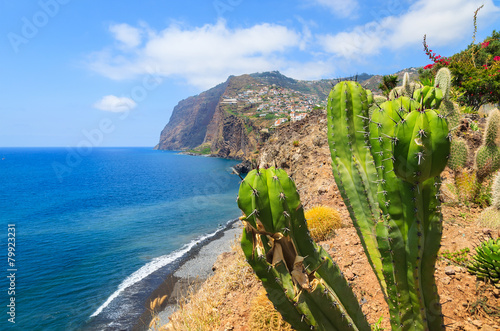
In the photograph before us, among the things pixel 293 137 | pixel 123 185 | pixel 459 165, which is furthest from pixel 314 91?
pixel 459 165

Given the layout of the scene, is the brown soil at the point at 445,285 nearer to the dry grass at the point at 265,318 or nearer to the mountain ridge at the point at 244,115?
the dry grass at the point at 265,318

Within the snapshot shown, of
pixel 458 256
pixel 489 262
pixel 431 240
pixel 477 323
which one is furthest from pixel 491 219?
pixel 431 240

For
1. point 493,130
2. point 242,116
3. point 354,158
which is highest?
point 242,116

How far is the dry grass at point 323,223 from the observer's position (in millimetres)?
6801

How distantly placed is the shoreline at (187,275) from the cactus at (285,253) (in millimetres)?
8471

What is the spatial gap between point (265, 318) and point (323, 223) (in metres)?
3.46

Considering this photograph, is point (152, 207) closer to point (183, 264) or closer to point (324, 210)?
point (183, 264)

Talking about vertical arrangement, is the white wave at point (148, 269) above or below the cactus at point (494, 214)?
below

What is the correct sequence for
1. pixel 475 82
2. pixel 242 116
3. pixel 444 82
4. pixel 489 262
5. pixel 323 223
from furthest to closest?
1. pixel 242 116
2. pixel 475 82
3. pixel 444 82
4. pixel 323 223
5. pixel 489 262

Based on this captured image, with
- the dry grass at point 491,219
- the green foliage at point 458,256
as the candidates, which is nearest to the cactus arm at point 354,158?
the green foliage at point 458,256

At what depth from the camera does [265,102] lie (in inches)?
5032

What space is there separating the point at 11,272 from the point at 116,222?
1058cm

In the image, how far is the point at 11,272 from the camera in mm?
16000

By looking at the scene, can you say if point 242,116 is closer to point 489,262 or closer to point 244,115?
point 244,115
